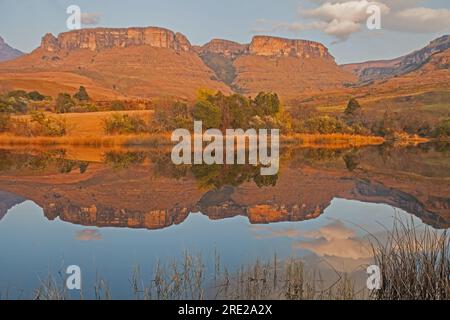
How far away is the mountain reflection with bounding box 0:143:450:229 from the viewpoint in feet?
46.3

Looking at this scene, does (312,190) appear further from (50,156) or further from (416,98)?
(416,98)

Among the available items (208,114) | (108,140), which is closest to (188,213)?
(108,140)

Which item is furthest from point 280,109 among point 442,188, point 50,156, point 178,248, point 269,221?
point 178,248

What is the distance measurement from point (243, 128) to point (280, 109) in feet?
22.0

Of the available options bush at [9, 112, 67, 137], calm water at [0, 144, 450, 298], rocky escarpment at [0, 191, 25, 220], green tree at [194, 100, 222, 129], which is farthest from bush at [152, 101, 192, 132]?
rocky escarpment at [0, 191, 25, 220]

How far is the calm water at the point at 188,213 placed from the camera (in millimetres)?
9086

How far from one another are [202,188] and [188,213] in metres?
4.65

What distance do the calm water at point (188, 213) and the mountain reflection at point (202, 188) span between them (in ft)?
0.16

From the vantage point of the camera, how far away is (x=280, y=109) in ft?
167

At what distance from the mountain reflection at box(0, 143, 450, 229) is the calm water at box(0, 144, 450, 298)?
0.16 ft

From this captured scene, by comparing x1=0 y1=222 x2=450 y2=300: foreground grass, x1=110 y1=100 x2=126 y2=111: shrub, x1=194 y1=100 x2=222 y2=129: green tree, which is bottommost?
x1=0 y1=222 x2=450 y2=300: foreground grass

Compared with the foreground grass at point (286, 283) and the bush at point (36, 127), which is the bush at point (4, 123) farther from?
the foreground grass at point (286, 283)

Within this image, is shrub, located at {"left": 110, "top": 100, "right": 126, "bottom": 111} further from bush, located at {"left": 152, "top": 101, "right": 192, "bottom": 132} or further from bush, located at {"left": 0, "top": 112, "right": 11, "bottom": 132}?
bush, located at {"left": 0, "top": 112, "right": 11, "bottom": 132}

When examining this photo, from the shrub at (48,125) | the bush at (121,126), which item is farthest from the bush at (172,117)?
the shrub at (48,125)
